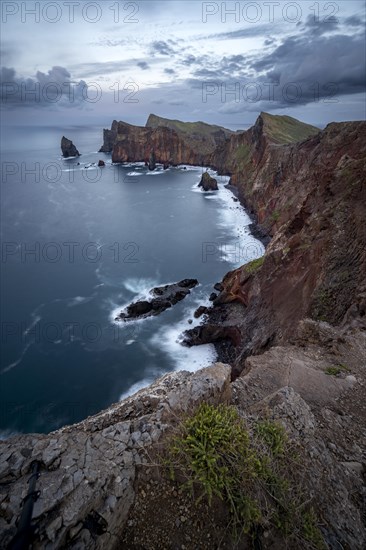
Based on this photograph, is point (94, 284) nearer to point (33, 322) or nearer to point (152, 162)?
point (33, 322)

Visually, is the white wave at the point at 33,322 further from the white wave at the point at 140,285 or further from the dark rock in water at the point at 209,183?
the dark rock in water at the point at 209,183

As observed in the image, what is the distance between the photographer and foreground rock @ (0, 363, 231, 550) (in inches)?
189

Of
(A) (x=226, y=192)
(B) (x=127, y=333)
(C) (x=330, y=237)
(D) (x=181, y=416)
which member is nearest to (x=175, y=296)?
(B) (x=127, y=333)

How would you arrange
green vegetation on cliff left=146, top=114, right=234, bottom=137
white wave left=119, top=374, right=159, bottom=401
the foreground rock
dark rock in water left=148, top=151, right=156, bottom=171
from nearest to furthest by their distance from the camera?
1. the foreground rock
2. white wave left=119, top=374, right=159, bottom=401
3. dark rock in water left=148, top=151, right=156, bottom=171
4. green vegetation on cliff left=146, top=114, right=234, bottom=137

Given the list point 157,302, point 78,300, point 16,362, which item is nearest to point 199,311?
Answer: point 157,302

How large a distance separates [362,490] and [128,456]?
512cm

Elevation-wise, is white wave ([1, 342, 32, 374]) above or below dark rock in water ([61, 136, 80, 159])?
below

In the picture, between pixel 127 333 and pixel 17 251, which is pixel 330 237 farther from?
pixel 17 251

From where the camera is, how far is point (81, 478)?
5309mm

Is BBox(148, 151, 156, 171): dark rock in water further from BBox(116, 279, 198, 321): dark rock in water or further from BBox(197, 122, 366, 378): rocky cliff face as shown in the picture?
BBox(116, 279, 198, 321): dark rock in water

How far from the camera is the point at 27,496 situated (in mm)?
4926

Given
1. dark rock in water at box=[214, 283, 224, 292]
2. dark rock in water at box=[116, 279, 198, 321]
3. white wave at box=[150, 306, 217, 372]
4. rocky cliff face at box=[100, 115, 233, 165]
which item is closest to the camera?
white wave at box=[150, 306, 217, 372]

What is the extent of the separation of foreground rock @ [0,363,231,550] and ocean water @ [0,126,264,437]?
2145 cm

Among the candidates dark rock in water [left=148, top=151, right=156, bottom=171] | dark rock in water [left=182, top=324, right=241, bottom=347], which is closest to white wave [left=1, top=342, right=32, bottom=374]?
dark rock in water [left=182, top=324, right=241, bottom=347]
